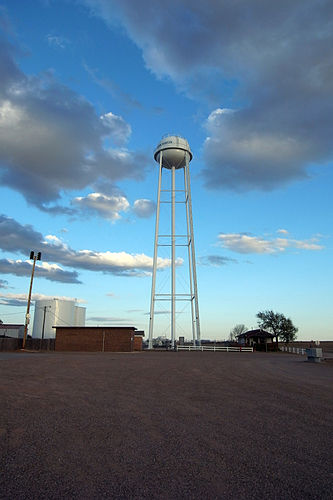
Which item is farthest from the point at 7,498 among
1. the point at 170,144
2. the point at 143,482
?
the point at 170,144

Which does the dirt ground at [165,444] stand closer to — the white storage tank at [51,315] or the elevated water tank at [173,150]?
the elevated water tank at [173,150]

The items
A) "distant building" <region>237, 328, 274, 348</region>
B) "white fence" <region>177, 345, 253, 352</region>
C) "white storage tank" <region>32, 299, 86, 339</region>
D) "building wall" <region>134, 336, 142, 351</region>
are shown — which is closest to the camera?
"white fence" <region>177, 345, 253, 352</region>

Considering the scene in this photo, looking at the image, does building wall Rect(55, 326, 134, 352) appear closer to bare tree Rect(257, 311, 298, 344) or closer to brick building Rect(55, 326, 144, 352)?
brick building Rect(55, 326, 144, 352)

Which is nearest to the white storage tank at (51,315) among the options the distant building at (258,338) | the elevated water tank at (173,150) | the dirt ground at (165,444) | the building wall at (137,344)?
the building wall at (137,344)

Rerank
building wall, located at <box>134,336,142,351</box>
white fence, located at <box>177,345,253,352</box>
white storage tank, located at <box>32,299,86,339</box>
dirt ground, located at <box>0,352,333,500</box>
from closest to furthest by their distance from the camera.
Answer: dirt ground, located at <box>0,352,333,500</box>, white fence, located at <box>177,345,253,352</box>, building wall, located at <box>134,336,142,351</box>, white storage tank, located at <box>32,299,86,339</box>

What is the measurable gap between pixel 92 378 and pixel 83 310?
6666 centimetres

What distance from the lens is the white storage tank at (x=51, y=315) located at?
68.4 m

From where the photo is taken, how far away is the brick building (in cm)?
4497

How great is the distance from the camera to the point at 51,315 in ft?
225

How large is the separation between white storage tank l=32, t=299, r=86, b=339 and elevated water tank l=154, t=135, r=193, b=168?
3400 cm

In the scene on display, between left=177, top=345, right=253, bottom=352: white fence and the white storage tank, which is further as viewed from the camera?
the white storage tank

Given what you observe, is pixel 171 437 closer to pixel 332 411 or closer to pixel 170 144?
A: pixel 332 411

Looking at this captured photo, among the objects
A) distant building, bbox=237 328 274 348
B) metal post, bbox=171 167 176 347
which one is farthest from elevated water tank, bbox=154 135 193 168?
distant building, bbox=237 328 274 348

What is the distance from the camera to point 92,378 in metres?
13.7
